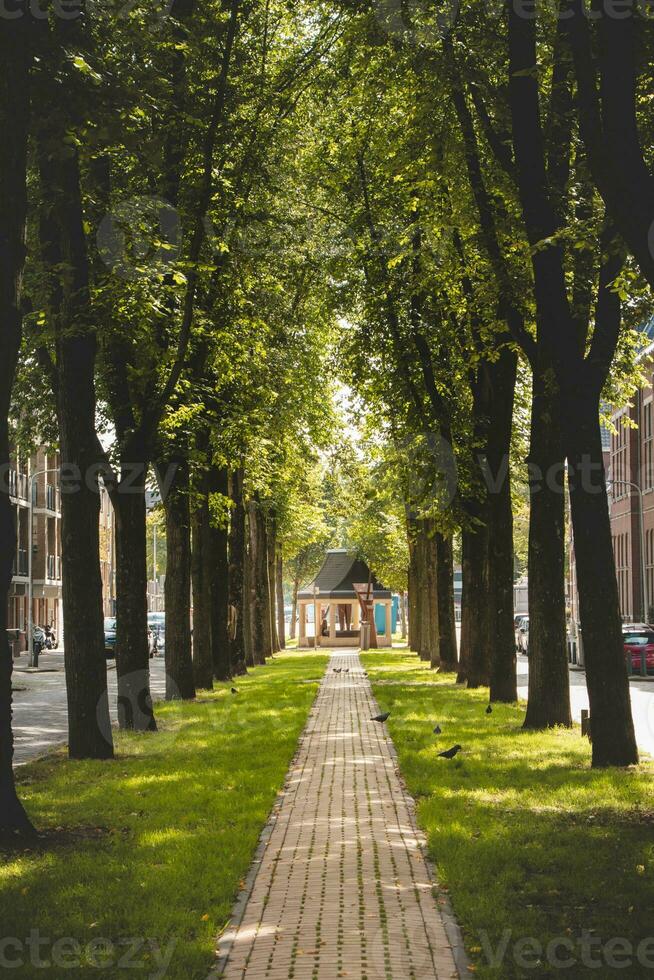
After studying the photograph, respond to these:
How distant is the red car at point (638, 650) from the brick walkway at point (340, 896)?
28.2 metres

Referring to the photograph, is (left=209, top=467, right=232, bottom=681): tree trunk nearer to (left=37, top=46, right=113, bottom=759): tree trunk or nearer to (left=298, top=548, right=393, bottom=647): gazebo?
(left=37, top=46, right=113, bottom=759): tree trunk

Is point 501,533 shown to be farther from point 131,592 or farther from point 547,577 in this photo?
point 131,592

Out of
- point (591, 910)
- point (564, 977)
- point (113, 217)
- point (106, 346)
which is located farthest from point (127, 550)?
point (564, 977)

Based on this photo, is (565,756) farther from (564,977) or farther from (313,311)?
(313,311)

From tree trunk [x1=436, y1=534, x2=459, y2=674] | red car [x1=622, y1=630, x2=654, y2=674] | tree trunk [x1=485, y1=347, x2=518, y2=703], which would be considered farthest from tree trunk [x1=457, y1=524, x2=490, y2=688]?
red car [x1=622, y1=630, x2=654, y2=674]

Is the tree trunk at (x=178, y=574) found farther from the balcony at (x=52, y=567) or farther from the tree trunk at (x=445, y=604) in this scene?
the balcony at (x=52, y=567)

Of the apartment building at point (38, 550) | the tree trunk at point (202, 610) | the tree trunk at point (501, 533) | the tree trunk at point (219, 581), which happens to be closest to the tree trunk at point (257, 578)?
the tree trunk at point (219, 581)

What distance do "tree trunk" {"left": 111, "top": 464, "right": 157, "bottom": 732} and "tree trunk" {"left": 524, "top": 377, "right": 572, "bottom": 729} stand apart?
519 cm

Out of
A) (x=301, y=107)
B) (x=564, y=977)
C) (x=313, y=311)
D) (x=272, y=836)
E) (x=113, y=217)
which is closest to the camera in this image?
(x=564, y=977)

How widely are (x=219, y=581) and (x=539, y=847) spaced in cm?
2108

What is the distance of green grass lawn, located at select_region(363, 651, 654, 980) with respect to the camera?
689cm

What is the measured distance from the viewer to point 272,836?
1034 centimetres

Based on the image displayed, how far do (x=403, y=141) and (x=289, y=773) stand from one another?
966 cm

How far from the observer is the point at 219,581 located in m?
30.3
